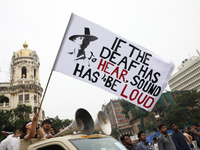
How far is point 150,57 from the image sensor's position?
5.12m

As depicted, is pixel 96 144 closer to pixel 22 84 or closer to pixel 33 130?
pixel 33 130

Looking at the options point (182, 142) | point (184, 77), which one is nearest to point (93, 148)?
point (182, 142)

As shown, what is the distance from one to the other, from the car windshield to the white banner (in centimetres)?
157

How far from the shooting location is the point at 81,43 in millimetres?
4707

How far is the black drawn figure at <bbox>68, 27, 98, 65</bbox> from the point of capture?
4574 mm

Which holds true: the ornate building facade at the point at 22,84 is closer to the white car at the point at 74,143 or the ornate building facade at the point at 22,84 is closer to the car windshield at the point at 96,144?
the white car at the point at 74,143

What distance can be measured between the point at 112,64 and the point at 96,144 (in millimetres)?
2427

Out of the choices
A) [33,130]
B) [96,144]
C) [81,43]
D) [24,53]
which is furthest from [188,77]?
[33,130]

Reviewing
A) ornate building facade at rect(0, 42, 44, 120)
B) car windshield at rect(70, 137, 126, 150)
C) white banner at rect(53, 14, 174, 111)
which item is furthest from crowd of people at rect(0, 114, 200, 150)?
ornate building facade at rect(0, 42, 44, 120)

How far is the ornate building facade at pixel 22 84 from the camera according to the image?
38.7m

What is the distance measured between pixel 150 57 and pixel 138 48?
45 centimetres

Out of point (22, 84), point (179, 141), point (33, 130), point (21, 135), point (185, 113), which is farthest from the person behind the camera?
point (185, 113)

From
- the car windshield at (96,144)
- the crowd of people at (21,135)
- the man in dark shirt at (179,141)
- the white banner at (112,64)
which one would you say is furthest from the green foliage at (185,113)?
the crowd of people at (21,135)

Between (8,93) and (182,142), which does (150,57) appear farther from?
(8,93)
